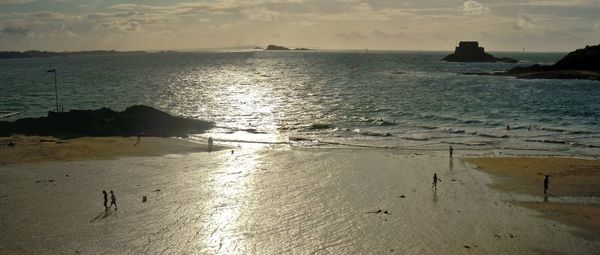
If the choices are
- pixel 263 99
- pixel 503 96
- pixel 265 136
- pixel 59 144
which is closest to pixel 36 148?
pixel 59 144

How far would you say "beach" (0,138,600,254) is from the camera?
2180cm

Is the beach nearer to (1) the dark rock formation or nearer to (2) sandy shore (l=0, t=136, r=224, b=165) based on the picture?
(2) sandy shore (l=0, t=136, r=224, b=165)

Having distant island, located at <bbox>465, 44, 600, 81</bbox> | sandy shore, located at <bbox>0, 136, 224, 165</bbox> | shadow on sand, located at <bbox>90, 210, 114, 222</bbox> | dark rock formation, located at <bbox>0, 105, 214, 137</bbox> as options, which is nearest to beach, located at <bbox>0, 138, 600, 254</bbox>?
shadow on sand, located at <bbox>90, 210, 114, 222</bbox>

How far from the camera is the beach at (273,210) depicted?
21.8 meters

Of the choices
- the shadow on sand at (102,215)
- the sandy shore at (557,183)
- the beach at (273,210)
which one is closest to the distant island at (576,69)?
the sandy shore at (557,183)

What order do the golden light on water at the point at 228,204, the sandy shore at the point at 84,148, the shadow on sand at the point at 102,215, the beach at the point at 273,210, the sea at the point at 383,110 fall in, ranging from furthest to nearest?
the sea at the point at 383,110
the sandy shore at the point at 84,148
the shadow on sand at the point at 102,215
the golden light on water at the point at 228,204
the beach at the point at 273,210

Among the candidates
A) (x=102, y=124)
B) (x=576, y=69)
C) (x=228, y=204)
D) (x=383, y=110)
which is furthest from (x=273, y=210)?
(x=576, y=69)

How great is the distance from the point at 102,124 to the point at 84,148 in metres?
8.11

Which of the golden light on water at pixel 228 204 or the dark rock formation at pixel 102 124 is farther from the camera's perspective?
→ the dark rock formation at pixel 102 124

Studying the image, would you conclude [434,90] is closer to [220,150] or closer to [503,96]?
[503,96]

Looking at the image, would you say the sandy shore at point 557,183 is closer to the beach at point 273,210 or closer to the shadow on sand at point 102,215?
the beach at point 273,210

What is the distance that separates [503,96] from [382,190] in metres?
59.5

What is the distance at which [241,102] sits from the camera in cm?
8212

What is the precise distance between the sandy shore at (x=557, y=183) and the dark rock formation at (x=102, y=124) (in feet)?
97.7
